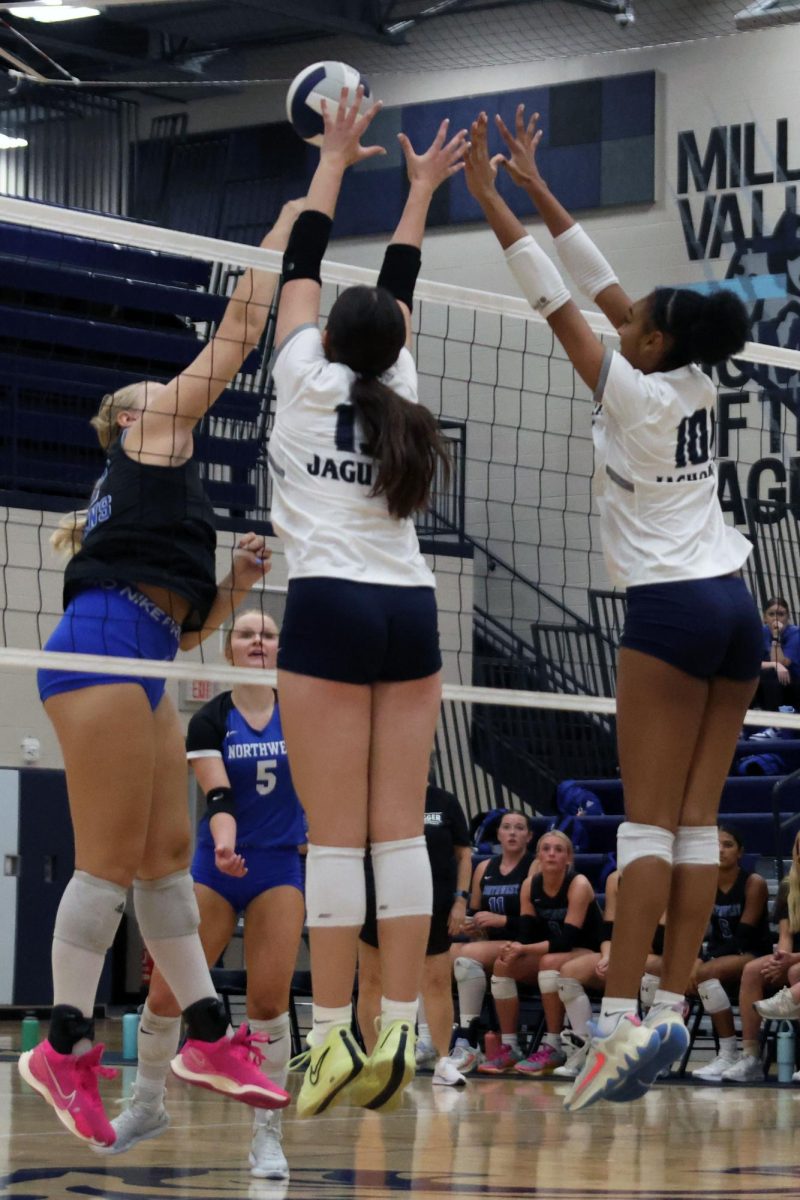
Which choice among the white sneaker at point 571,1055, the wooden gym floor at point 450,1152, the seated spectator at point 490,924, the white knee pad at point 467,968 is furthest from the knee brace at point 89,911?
the white knee pad at point 467,968

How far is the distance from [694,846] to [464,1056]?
6351 millimetres

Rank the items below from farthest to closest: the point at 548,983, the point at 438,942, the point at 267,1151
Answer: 1. the point at 548,983
2. the point at 438,942
3. the point at 267,1151

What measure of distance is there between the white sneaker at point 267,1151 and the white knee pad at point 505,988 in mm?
5253

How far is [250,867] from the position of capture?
630 centimetres

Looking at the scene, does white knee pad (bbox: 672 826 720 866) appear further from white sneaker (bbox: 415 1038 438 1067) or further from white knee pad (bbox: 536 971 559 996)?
white knee pad (bbox: 536 971 559 996)

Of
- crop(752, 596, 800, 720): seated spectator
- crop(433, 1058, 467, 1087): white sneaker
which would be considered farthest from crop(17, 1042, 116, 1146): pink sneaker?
crop(752, 596, 800, 720): seated spectator

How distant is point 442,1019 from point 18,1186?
16.4 feet

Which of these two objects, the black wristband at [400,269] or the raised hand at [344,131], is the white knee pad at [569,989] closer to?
the black wristband at [400,269]

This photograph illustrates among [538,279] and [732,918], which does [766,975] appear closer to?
[732,918]

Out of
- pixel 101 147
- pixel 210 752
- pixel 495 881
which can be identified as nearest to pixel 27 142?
pixel 101 147

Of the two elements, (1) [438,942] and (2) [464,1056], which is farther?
(2) [464,1056]

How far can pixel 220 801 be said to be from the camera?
6391 mm

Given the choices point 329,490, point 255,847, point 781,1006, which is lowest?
point 781,1006

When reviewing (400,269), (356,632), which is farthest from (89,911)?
(400,269)
